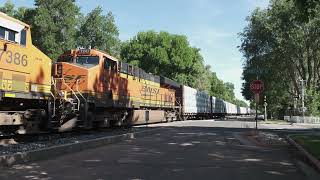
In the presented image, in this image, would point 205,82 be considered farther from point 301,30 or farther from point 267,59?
point 301,30

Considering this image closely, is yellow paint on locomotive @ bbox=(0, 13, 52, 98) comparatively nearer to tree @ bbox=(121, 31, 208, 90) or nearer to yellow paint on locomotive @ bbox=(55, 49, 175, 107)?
yellow paint on locomotive @ bbox=(55, 49, 175, 107)

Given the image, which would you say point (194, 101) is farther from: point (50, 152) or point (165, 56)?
point (50, 152)

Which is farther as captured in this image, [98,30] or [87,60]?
[98,30]

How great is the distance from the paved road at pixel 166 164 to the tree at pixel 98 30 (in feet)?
194

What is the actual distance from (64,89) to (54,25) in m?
44.0

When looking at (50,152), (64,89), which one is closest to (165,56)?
(64,89)

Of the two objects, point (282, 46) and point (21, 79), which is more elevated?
point (282, 46)

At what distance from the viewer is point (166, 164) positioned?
1288cm

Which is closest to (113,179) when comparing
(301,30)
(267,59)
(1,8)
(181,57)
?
(301,30)

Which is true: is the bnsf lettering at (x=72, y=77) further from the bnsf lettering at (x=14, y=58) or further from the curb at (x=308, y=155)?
the curb at (x=308, y=155)

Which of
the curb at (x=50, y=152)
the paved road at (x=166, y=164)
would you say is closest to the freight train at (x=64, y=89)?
the curb at (x=50, y=152)

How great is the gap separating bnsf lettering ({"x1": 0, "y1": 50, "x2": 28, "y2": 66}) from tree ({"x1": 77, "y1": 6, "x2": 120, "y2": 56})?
188 ft

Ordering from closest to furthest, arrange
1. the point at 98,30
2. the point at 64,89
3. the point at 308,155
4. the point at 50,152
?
the point at 50,152
the point at 308,155
the point at 64,89
the point at 98,30

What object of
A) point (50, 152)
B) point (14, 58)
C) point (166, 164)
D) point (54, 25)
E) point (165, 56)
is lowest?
point (166, 164)
